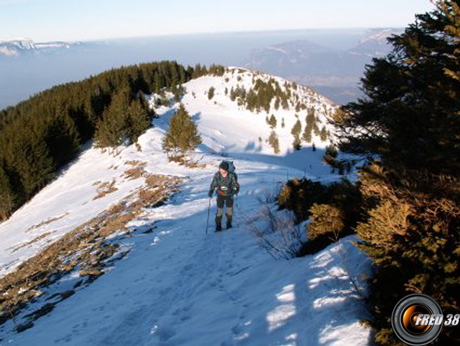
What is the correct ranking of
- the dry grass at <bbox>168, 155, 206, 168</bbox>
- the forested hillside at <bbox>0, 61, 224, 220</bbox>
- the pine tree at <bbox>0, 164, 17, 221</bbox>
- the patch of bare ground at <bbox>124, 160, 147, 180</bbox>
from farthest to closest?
the forested hillside at <bbox>0, 61, 224, 220</bbox>
the pine tree at <bbox>0, 164, 17, 221</bbox>
the patch of bare ground at <bbox>124, 160, 147, 180</bbox>
the dry grass at <bbox>168, 155, 206, 168</bbox>

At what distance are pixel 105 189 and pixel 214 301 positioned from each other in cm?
2688

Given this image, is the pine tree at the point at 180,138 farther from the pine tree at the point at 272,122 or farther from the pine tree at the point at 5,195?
the pine tree at the point at 272,122

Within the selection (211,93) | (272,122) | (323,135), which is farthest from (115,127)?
(323,135)

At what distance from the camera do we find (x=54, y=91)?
92438 mm

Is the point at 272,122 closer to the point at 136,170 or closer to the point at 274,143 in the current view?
the point at 274,143

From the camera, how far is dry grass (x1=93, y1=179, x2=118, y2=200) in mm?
28805

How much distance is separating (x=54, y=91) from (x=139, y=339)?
339 ft

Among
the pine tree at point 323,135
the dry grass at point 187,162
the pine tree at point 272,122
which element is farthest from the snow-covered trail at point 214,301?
the pine tree at point 323,135

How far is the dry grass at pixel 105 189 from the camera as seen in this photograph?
94.5 ft

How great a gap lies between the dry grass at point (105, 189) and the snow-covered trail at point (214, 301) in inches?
767

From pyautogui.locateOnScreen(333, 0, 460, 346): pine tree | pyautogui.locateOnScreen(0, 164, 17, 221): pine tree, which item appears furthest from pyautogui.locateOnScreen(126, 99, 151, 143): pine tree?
pyautogui.locateOnScreen(333, 0, 460, 346): pine tree

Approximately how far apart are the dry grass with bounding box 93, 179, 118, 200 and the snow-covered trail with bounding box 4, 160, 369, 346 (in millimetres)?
19478

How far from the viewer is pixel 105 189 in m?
30.7

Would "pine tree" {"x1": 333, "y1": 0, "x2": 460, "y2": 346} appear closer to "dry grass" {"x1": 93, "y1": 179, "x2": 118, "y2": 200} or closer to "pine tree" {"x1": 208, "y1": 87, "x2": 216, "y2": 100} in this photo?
"dry grass" {"x1": 93, "y1": 179, "x2": 118, "y2": 200}
